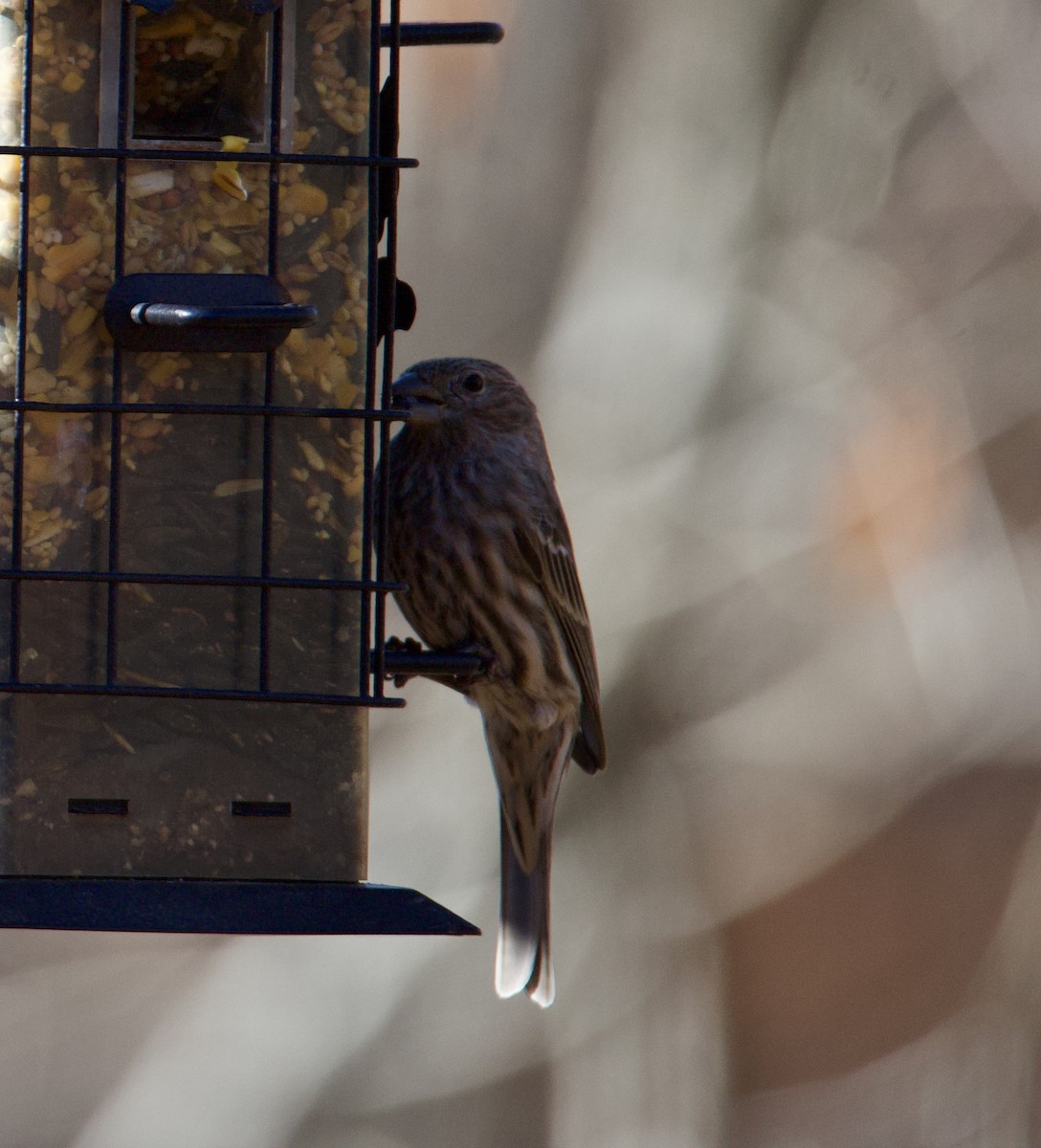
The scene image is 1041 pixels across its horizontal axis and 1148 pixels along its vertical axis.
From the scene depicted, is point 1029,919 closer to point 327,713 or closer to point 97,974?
point 97,974

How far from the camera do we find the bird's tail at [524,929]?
706cm

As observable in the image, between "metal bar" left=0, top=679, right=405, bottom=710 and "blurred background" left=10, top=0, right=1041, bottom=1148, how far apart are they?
205 inches

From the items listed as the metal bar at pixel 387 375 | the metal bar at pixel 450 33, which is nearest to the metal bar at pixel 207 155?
the metal bar at pixel 387 375

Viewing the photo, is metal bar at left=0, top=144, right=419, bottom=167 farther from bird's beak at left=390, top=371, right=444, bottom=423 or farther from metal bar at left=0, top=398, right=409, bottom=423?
bird's beak at left=390, top=371, right=444, bottom=423

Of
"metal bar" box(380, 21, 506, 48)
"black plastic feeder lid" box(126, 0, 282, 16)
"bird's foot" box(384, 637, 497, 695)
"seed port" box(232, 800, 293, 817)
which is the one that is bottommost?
"seed port" box(232, 800, 293, 817)

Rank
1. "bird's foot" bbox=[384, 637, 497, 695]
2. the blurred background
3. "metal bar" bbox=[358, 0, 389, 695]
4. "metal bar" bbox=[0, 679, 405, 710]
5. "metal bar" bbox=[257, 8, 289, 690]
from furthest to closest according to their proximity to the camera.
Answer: the blurred background < "bird's foot" bbox=[384, 637, 497, 695] < "metal bar" bbox=[358, 0, 389, 695] < "metal bar" bbox=[257, 8, 289, 690] < "metal bar" bbox=[0, 679, 405, 710]

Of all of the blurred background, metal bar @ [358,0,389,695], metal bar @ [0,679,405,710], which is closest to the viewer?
metal bar @ [0,679,405,710]

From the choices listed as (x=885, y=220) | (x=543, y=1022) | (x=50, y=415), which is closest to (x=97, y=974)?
(x=543, y=1022)

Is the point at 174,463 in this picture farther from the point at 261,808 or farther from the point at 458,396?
the point at 458,396

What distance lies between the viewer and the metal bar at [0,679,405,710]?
4.60 m

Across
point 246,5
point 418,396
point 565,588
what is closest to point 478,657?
point 565,588

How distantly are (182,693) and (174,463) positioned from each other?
1.72ft

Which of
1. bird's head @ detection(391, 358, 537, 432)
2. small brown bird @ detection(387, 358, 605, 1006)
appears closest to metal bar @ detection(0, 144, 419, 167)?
small brown bird @ detection(387, 358, 605, 1006)

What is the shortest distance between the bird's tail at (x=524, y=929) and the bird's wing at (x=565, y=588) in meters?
0.60
